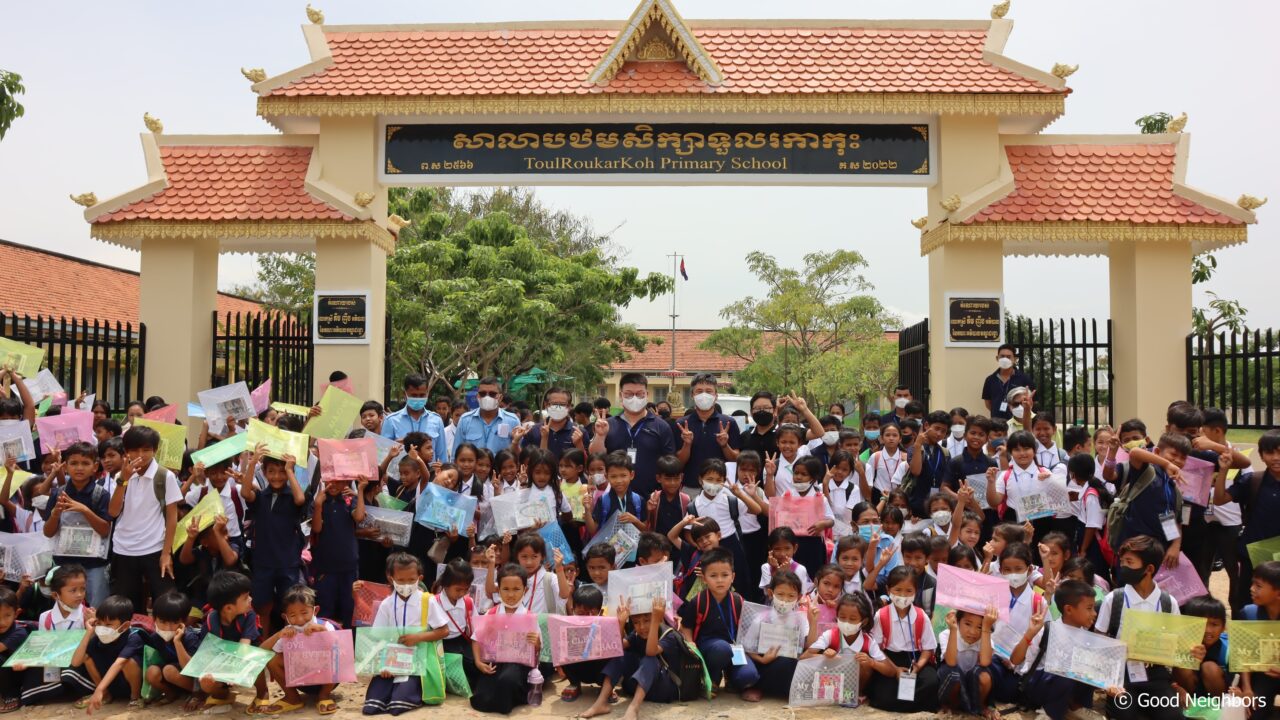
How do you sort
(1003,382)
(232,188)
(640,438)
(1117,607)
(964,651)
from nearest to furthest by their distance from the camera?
1. (1117,607)
2. (964,651)
3. (640,438)
4. (1003,382)
5. (232,188)

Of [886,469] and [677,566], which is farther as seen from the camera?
[886,469]

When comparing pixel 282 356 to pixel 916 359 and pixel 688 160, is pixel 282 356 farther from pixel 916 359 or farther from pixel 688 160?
pixel 916 359

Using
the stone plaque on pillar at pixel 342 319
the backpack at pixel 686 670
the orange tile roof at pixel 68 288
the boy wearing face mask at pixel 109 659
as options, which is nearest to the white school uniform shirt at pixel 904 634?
the backpack at pixel 686 670

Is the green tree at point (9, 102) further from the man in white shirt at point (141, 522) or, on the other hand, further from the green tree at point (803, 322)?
the green tree at point (803, 322)

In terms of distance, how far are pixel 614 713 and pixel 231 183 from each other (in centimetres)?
790

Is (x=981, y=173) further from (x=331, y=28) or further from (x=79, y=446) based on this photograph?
(x=79, y=446)

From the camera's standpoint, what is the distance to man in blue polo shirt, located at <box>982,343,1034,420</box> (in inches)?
379

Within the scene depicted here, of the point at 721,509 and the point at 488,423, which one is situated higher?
the point at 488,423

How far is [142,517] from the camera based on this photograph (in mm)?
6203

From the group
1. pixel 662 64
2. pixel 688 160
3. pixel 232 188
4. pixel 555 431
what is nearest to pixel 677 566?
pixel 555 431

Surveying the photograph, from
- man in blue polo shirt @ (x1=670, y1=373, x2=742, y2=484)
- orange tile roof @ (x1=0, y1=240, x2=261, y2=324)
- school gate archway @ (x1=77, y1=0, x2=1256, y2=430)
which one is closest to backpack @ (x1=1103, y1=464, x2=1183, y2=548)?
man in blue polo shirt @ (x1=670, y1=373, x2=742, y2=484)

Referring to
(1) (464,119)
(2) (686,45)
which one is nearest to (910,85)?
(2) (686,45)

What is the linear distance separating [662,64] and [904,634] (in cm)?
729

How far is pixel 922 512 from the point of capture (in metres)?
7.18
